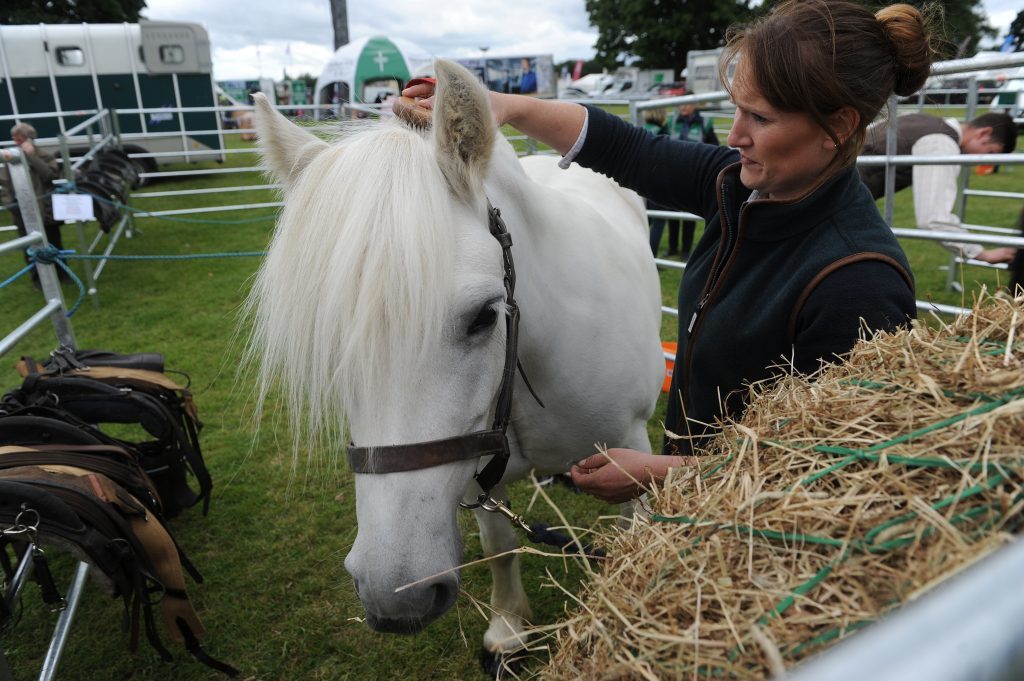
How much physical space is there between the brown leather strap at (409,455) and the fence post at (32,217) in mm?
2409

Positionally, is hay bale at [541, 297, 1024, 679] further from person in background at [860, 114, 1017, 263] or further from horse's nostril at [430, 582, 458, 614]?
person in background at [860, 114, 1017, 263]

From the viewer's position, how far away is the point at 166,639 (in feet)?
8.44

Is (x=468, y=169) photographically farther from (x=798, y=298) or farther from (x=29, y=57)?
(x=29, y=57)

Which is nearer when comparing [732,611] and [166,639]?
[732,611]

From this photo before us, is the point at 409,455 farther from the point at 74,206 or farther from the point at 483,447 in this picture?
the point at 74,206

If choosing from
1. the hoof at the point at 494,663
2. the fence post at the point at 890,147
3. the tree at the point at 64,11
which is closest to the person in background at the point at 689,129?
the fence post at the point at 890,147

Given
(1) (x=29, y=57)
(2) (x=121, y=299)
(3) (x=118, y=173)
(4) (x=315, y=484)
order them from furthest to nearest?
(1) (x=29, y=57) → (3) (x=118, y=173) → (2) (x=121, y=299) → (4) (x=315, y=484)

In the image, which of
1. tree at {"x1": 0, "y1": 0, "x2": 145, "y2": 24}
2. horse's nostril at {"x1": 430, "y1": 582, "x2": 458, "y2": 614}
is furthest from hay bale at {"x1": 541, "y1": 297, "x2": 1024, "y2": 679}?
tree at {"x1": 0, "y1": 0, "x2": 145, "y2": 24}

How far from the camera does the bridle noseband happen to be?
1.21 m

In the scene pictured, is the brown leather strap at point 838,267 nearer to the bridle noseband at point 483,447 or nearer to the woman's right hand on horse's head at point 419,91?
the bridle noseband at point 483,447

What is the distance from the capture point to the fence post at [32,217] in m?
2.74

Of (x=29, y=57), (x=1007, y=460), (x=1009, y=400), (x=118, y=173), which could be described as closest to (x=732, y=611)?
(x=1007, y=460)

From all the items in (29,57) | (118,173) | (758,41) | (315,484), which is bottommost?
(315,484)

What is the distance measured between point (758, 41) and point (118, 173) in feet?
28.6
